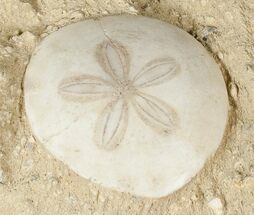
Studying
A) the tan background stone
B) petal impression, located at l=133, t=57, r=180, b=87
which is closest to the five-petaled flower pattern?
petal impression, located at l=133, t=57, r=180, b=87

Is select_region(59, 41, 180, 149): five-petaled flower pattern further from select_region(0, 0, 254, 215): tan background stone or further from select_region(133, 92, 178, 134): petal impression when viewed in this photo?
select_region(0, 0, 254, 215): tan background stone

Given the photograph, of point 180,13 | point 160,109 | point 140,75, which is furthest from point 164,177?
point 180,13

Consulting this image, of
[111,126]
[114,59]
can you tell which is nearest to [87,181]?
[111,126]

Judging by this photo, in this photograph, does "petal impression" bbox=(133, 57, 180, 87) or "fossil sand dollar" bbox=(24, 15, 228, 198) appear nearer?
"fossil sand dollar" bbox=(24, 15, 228, 198)

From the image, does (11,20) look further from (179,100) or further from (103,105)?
(179,100)

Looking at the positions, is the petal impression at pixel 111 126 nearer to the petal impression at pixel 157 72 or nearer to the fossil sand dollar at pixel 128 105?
the fossil sand dollar at pixel 128 105

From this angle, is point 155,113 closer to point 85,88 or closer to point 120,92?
point 120,92

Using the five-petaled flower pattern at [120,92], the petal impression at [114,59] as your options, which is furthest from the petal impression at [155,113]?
the petal impression at [114,59]
